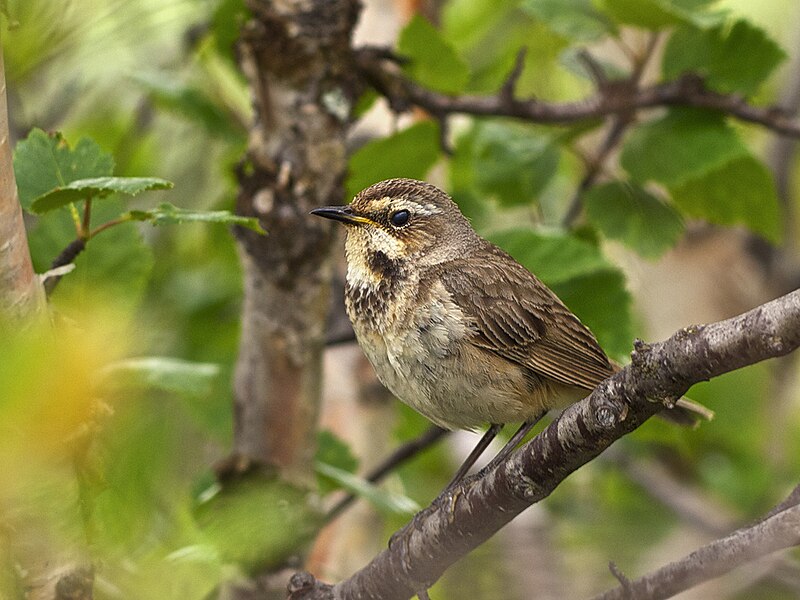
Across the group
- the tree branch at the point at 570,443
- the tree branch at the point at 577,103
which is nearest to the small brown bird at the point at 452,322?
the tree branch at the point at 570,443

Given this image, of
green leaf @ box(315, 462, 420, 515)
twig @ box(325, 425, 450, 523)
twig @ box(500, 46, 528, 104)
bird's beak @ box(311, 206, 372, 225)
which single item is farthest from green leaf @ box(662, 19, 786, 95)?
green leaf @ box(315, 462, 420, 515)

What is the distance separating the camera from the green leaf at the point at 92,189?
6.16ft

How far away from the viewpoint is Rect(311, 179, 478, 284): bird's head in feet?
9.61

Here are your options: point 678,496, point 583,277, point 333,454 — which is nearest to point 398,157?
point 583,277

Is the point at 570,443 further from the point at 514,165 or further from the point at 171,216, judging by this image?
the point at 514,165

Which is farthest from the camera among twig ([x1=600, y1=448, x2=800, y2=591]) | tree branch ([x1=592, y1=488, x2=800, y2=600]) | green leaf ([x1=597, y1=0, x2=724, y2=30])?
twig ([x1=600, y1=448, x2=800, y2=591])

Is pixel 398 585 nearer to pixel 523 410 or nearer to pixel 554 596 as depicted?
pixel 523 410

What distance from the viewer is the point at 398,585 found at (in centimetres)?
233

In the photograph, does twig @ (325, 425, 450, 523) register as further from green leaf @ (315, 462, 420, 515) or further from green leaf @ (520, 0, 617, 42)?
green leaf @ (520, 0, 617, 42)

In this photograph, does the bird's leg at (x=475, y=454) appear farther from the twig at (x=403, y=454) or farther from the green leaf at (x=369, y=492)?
the twig at (x=403, y=454)

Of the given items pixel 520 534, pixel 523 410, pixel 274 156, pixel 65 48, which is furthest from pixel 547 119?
pixel 520 534

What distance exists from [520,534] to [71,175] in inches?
147

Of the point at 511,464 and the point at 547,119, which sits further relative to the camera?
the point at 547,119

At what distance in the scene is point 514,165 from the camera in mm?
3656
